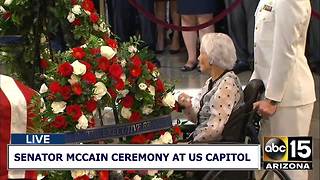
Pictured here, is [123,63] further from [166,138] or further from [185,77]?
[185,77]

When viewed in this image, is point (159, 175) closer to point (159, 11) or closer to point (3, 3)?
point (3, 3)

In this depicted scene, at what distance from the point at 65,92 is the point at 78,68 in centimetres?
11

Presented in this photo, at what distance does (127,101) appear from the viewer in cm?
308

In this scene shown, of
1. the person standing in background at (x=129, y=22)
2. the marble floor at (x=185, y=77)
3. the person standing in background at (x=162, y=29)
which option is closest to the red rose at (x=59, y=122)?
the marble floor at (x=185, y=77)

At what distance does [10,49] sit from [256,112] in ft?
4.46

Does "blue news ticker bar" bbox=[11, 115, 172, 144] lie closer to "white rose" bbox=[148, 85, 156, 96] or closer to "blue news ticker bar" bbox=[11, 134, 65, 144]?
"blue news ticker bar" bbox=[11, 134, 65, 144]

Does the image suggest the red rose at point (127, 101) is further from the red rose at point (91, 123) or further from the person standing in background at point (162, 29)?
the person standing in background at point (162, 29)

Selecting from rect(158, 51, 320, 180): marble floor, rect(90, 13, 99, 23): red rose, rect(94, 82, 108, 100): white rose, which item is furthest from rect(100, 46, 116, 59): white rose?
rect(158, 51, 320, 180): marble floor

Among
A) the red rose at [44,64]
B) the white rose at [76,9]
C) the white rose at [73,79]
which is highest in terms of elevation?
the white rose at [76,9]

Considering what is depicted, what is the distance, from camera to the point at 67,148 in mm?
3066

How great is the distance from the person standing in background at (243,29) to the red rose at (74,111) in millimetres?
4270

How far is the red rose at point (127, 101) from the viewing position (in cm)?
307

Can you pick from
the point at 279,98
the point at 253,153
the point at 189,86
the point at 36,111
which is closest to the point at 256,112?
the point at 279,98

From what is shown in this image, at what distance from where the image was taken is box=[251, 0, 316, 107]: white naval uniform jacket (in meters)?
3.35
